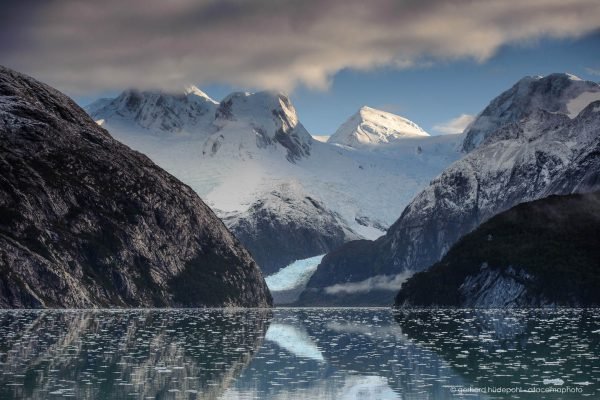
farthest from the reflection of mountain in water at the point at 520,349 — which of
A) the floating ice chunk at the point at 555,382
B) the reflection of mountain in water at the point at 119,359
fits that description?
the reflection of mountain in water at the point at 119,359

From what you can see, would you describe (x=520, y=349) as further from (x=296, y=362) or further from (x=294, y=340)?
(x=294, y=340)

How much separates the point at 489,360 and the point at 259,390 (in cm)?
2821

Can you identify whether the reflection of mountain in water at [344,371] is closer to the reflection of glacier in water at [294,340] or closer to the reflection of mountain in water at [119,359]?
the reflection of glacier in water at [294,340]

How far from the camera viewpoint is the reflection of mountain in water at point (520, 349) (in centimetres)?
8344

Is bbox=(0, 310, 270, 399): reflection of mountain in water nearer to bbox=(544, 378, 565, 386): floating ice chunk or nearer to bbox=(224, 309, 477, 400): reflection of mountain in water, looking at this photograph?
bbox=(224, 309, 477, 400): reflection of mountain in water

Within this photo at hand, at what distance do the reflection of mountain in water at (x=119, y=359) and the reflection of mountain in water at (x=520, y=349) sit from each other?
20600mm

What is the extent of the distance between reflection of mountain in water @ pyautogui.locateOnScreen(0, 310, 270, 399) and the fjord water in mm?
108

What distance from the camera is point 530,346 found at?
11356 centimetres

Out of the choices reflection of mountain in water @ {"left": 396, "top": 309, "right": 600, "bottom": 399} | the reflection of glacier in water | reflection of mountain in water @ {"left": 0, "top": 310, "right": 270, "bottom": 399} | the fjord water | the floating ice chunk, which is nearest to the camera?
the fjord water

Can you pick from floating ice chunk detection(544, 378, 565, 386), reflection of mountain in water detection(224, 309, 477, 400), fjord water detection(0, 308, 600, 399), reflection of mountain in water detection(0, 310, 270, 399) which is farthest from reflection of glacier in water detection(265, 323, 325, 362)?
floating ice chunk detection(544, 378, 565, 386)

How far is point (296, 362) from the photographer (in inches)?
3954

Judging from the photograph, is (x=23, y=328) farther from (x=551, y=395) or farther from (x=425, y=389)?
→ (x=551, y=395)

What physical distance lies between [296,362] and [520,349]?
24802mm

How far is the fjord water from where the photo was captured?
3083 inches
